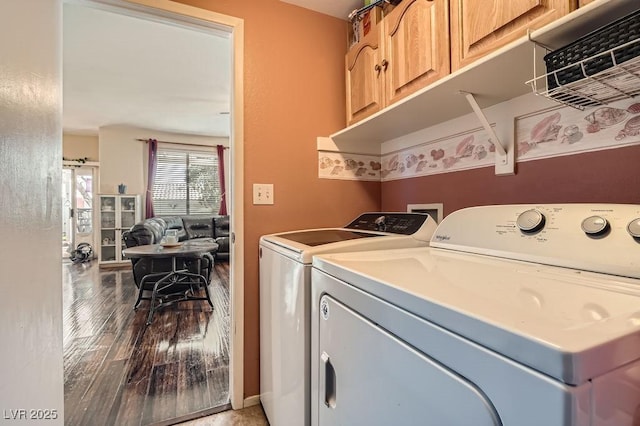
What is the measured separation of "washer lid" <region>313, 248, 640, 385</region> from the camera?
0.35 m

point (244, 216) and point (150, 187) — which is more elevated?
point (150, 187)

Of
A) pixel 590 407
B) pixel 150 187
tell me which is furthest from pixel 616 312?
pixel 150 187

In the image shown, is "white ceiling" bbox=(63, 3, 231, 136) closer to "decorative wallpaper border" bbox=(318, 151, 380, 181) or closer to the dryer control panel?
"decorative wallpaper border" bbox=(318, 151, 380, 181)

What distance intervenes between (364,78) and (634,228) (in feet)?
4.18

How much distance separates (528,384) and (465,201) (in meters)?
1.16

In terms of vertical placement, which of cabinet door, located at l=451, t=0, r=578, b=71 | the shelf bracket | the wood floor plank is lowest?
the wood floor plank

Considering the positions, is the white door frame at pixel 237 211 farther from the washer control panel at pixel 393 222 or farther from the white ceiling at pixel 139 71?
the washer control panel at pixel 393 222

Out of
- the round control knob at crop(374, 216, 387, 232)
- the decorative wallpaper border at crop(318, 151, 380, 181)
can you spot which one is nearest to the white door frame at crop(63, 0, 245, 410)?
the decorative wallpaper border at crop(318, 151, 380, 181)

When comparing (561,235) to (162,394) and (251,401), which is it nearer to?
(251,401)

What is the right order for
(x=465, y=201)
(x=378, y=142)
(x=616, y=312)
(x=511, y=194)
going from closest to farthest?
1. (x=616, y=312)
2. (x=511, y=194)
3. (x=465, y=201)
4. (x=378, y=142)

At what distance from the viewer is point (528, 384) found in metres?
0.36

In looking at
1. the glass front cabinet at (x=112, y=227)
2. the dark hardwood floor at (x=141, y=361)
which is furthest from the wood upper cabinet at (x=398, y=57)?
the glass front cabinet at (x=112, y=227)

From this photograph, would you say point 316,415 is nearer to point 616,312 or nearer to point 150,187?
point 616,312

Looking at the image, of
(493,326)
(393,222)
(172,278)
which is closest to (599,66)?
(493,326)
